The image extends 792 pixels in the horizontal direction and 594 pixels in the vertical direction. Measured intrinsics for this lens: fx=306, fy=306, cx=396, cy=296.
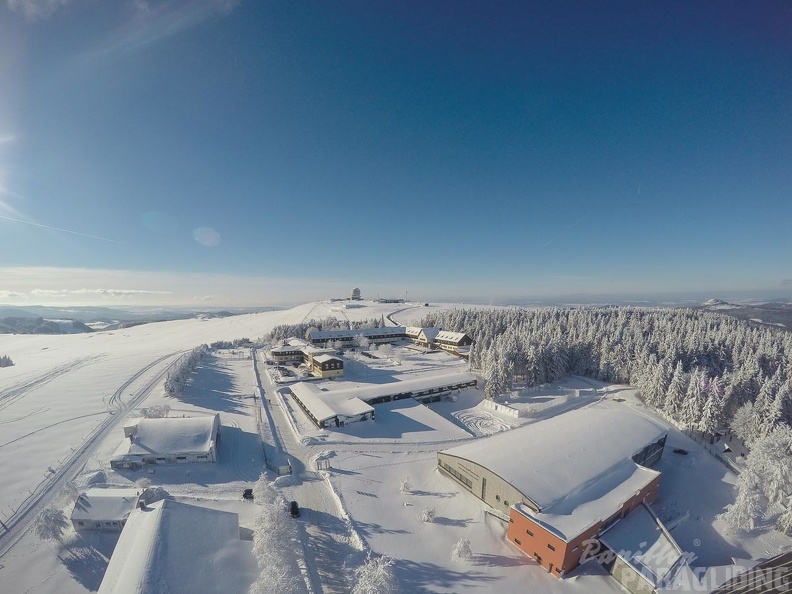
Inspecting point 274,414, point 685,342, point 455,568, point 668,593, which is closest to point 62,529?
point 274,414

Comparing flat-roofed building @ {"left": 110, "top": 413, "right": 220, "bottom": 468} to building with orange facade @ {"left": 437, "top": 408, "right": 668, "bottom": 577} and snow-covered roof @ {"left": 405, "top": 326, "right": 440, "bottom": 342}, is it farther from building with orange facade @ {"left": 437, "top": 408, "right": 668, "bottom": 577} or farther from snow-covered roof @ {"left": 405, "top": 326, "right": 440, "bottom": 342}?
snow-covered roof @ {"left": 405, "top": 326, "right": 440, "bottom": 342}

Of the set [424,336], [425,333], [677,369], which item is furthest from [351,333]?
[677,369]

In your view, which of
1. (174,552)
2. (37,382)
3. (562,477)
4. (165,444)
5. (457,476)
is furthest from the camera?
(37,382)

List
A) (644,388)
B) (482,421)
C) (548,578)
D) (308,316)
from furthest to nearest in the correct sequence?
(308,316) → (644,388) → (482,421) → (548,578)

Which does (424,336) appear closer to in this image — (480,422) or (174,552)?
(480,422)

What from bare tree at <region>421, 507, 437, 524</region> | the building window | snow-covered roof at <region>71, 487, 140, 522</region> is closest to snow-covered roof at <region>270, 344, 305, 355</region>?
snow-covered roof at <region>71, 487, 140, 522</region>

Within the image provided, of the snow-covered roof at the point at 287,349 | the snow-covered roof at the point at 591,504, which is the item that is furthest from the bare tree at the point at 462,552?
the snow-covered roof at the point at 287,349

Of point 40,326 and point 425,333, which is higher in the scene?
point 40,326

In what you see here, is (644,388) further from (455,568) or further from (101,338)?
(101,338)
